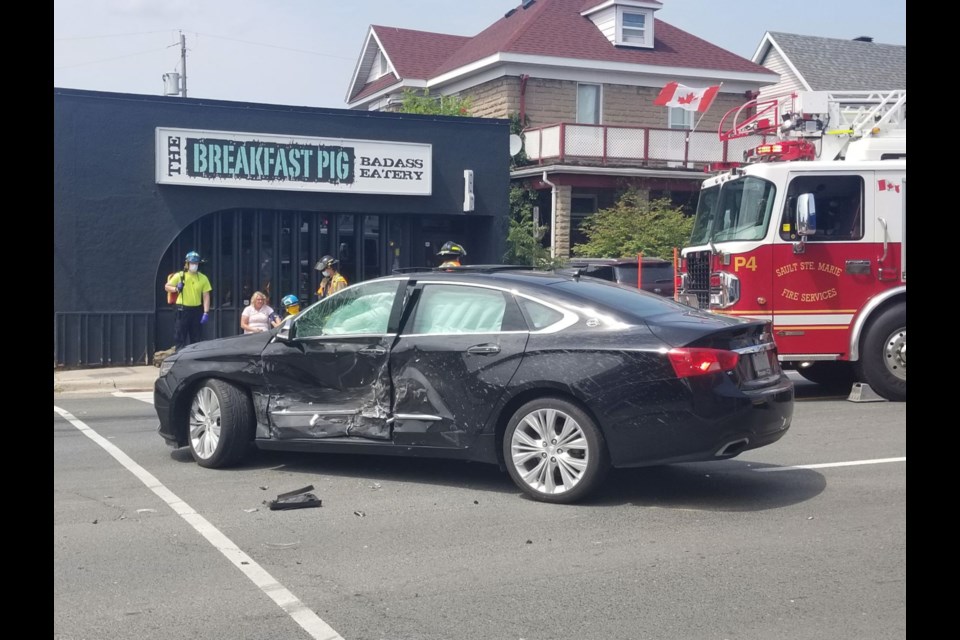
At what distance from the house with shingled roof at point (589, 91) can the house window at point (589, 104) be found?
0.03 metres

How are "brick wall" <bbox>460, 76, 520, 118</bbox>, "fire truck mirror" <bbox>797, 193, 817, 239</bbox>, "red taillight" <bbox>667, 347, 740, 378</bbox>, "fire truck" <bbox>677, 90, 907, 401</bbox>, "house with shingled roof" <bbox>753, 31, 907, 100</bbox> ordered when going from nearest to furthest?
"red taillight" <bbox>667, 347, 740, 378</bbox>
"fire truck mirror" <bbox>797, 193, 817, 239</bbox>
"fire truck" <bbox>677, 90, 907, 401</bbox>
"brick wall" <bbox>460, 76, 520, 118</bbox>
"house with shingled roof" <bbox>753, 31, 907, 100</bbox>

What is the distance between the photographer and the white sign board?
18.0 metres

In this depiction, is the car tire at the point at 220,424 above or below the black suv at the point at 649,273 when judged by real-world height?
below

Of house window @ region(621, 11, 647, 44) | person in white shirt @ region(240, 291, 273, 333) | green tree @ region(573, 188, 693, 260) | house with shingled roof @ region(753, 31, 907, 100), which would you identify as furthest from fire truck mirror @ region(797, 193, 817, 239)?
house with shingled roof @ region(753, 31, 907, 100)

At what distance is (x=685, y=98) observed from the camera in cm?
2769

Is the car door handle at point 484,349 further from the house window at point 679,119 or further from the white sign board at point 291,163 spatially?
the house window at point 679,119

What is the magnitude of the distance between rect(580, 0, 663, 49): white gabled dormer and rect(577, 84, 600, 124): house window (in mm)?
1925

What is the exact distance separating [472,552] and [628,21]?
28.3 metres

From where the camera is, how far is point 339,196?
19.2 metres

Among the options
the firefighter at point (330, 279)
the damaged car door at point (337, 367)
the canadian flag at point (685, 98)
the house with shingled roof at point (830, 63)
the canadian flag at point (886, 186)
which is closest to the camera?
the damaged car door at point (337, 367)

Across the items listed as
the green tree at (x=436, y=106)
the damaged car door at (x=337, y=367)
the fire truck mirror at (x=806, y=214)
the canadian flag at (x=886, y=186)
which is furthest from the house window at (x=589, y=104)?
the damaged car door at (x=337, y=367)

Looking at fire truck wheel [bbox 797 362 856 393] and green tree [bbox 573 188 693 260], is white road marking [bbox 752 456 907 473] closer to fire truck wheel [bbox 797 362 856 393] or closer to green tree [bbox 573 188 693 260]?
fire truck wheel [bbox 797 362 856 393]

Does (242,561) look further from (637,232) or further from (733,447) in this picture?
(637,232)

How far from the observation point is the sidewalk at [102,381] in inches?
612
